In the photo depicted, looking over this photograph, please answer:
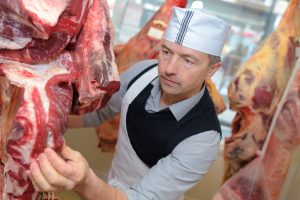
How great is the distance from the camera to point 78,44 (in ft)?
3.03

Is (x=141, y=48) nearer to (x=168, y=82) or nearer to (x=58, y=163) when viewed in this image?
(x=168, y=82)

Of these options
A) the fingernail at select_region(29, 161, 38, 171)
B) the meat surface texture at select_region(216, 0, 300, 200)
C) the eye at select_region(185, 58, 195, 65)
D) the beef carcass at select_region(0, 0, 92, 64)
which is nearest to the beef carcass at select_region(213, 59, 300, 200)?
the meat surface texture at select_region(216, 0, 300, 200)

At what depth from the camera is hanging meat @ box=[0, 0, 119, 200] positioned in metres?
0.77

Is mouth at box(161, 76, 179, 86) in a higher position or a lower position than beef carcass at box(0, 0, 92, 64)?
lower

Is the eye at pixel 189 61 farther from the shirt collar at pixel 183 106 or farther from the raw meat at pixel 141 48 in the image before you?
the raw meat at pixel 141 48

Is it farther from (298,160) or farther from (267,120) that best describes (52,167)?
(298,160)

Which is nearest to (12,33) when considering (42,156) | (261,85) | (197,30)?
(42,156)

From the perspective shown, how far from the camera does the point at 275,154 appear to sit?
1773 millimetres

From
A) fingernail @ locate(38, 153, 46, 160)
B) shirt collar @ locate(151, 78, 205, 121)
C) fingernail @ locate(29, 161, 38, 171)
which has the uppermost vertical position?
fingernail @ locate(38, 153, 46, 160)

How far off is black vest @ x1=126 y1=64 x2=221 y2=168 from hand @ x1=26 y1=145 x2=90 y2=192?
58cm

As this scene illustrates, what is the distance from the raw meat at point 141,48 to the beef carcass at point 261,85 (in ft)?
1.40

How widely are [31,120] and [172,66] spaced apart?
0.56 m

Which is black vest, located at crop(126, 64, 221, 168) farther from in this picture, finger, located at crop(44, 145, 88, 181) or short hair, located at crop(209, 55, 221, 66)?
finger, located at crop(44, 145, 88, 181)

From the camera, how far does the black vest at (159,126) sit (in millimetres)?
1314
